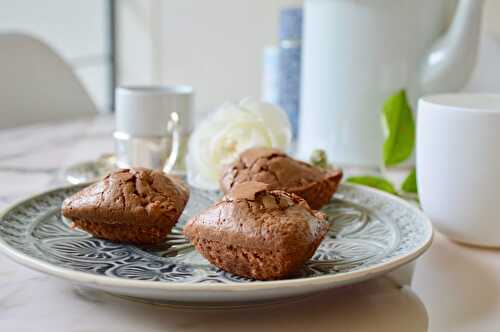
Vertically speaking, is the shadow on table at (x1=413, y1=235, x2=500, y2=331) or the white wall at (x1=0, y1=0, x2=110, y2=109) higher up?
the white wall at (x1=0, y1=0, x2=110, y2=109)

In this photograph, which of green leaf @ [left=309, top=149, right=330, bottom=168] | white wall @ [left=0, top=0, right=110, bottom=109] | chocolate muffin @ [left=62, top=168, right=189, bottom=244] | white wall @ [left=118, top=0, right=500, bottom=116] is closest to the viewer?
chocolate muffin @ [left=62, top=168, right=189, bottom=244]

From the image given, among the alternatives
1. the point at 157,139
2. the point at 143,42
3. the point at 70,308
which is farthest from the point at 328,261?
the point at 143,42

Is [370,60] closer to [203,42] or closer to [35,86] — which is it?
[35,86]

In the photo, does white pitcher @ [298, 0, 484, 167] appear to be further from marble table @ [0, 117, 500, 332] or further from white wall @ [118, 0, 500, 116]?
white wall @ [118, 0, 500, 116]

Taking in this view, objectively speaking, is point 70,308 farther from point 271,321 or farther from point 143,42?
point 143,42

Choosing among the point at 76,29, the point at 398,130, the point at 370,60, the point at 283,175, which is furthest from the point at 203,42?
the point at 283,175

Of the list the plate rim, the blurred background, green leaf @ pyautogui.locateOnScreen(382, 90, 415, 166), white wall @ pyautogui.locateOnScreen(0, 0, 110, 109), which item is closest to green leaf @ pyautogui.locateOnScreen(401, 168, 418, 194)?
green leaf @ pyautogui.locateOnScreen(382, 90, 415, 166)

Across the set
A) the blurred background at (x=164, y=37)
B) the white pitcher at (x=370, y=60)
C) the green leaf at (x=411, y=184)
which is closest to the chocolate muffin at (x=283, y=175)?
the green leaf at (x=411, y=184)
